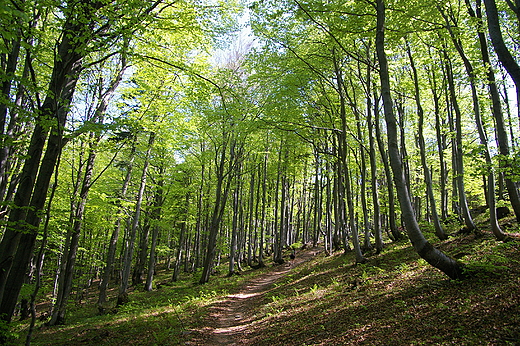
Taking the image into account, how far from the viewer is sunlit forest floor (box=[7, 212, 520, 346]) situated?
4.18 metres

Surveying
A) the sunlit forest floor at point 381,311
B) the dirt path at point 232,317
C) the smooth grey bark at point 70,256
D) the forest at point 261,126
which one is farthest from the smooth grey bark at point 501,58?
the smooth grey bark at point 70,256

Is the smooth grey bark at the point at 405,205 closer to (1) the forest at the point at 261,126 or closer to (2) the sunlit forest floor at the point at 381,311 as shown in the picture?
(1) the forest at the point at 261,126

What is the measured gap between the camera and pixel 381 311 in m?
5.65

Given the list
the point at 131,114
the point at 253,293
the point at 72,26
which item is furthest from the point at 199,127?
the point at 72,26

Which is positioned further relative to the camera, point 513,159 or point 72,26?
point 72,26

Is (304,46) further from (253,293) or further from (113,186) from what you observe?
(113,186)

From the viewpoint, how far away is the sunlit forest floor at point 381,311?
4180 mm

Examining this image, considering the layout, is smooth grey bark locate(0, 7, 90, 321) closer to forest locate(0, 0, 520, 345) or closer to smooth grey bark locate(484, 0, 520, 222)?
forest locate(0, 0, 520, 345)

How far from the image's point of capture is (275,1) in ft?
26.9

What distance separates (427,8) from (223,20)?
599cm

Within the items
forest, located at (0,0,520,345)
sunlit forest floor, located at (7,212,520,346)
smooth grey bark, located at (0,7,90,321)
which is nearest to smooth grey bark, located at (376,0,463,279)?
forest, located at (0,0,520,345)

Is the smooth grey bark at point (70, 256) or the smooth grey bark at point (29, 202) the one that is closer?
the smooth grey bark at point (29, 202)

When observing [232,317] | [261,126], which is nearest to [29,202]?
[232,317]

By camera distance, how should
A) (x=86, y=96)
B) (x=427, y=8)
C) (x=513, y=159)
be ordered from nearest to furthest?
(x=513, y=159) → (x=427, y=8) → (x=86, y=96)
